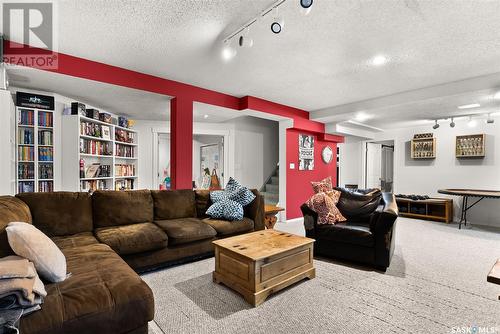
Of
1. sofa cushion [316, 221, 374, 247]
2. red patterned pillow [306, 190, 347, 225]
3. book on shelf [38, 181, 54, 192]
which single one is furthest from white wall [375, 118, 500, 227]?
book on shelf [38, 181, 54, 192]

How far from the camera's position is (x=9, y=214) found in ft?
6.04

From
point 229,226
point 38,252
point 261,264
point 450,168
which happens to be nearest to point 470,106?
point 450,168

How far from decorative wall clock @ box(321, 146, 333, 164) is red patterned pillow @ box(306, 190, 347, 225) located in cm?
317

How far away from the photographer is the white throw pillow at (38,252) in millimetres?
1423

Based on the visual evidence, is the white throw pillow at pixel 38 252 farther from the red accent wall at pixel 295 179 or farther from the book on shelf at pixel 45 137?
the red accent wall at pixel 295 179

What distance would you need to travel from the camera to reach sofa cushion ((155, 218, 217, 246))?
8.96 ft

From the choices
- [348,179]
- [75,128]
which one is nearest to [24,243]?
[75,128]

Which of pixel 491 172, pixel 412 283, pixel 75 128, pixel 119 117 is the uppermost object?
pixel 119 117

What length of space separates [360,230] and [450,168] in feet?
14.6

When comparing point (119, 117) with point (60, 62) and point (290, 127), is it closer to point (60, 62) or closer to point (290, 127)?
point (60, 62)

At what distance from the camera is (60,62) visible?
2.82 meters

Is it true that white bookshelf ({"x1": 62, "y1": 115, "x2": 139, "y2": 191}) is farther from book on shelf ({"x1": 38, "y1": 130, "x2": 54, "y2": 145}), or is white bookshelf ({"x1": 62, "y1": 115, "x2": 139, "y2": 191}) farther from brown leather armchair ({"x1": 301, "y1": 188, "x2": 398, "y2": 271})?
brown leather armchair ({"x1": 301, "y1": 188, "x2": 398, "y2": 271})

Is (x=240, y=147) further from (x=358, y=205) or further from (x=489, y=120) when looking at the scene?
(x=489, y=120)

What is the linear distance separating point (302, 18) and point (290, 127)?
3.15 m
